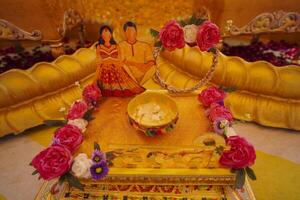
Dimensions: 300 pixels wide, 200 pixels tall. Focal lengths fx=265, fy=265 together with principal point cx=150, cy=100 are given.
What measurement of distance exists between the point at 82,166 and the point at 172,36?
36.6 inches

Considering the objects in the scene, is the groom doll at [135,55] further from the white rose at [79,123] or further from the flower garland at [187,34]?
the white rose at [79,123]

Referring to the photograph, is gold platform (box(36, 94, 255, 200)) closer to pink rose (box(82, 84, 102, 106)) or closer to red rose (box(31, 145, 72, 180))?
red rose (box(31, 145, 72, 180))

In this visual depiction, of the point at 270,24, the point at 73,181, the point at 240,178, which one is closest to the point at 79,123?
the point at 73,181

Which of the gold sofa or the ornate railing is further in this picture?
the ornate railing

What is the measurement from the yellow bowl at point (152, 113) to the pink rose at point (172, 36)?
0.36 m

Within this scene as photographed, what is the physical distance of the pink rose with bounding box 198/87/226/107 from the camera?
1.87 m

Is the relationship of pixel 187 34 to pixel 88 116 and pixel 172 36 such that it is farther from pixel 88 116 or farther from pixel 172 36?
pixel 88 116

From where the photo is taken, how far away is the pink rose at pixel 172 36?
5.36 ft

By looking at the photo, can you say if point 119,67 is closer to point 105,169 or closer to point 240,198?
point 105,169

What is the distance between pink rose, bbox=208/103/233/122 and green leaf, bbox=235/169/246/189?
0.34 metres

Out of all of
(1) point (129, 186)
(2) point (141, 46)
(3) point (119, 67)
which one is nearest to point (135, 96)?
(3) point (119, 67)

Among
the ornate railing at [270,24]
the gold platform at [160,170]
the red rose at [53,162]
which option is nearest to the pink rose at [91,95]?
the gold platform at [160,170]

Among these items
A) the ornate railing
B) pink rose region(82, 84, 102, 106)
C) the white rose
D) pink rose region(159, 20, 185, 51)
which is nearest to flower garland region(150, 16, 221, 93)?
pink rose region(159, 20, 185, 51)

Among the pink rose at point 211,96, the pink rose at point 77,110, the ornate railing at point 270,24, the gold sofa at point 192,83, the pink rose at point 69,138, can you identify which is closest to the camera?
the pink rose at point 69,138
